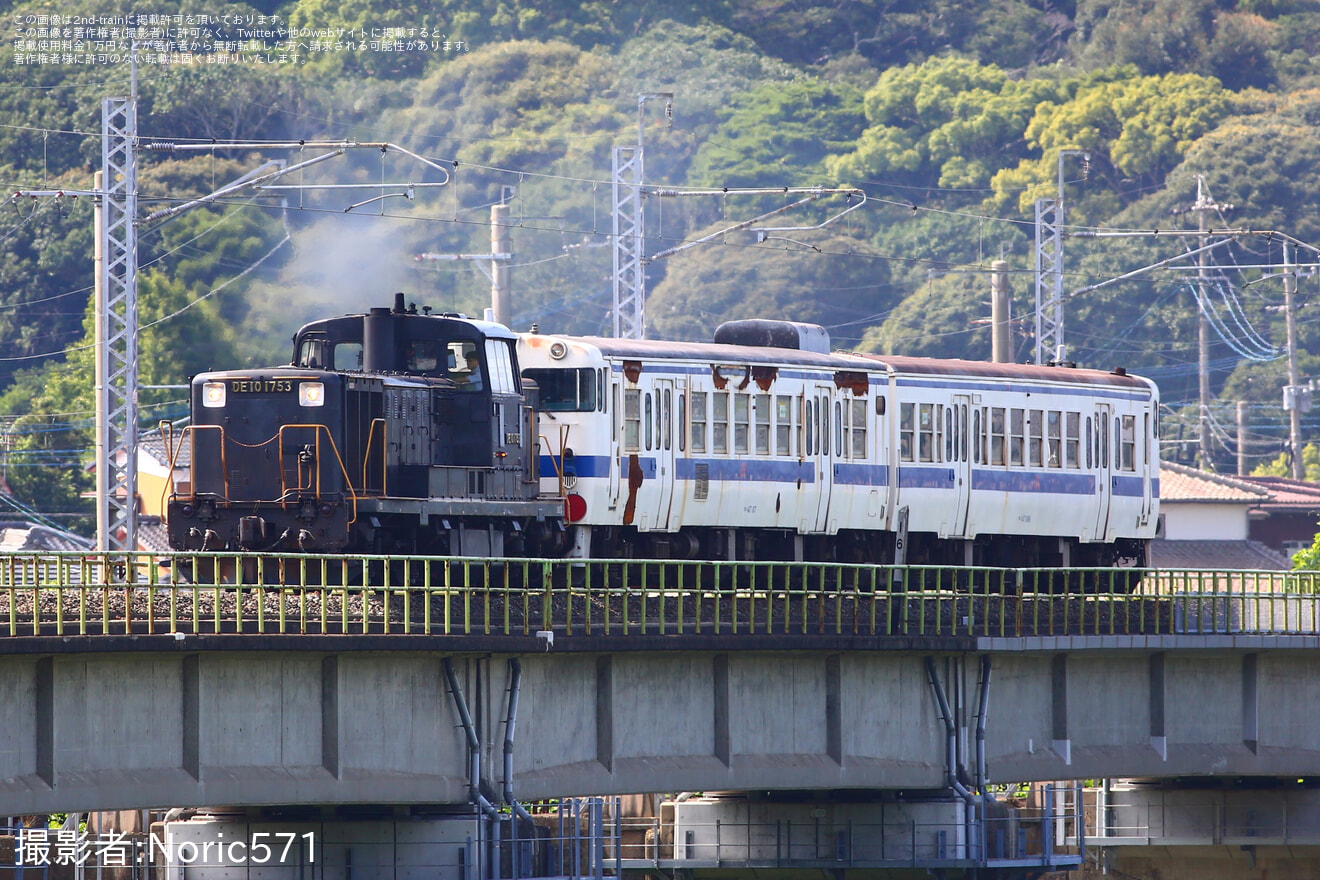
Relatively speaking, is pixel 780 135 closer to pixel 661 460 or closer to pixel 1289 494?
pixel 1289 494

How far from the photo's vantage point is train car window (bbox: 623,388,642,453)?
3553 cm

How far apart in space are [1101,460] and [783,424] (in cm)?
934

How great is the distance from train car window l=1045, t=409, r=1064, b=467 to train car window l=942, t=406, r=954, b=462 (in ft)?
9.75

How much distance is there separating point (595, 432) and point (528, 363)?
1.78m

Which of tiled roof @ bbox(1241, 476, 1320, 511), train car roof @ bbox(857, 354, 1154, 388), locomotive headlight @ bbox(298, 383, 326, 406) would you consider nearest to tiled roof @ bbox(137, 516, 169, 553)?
train car roof @ bbox(857, 354, 1154, 388)

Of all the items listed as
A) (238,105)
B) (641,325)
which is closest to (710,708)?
(641,325)

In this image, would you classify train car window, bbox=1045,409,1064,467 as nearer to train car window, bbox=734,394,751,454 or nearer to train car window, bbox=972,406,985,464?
train car window, bbox=972,406,985,464

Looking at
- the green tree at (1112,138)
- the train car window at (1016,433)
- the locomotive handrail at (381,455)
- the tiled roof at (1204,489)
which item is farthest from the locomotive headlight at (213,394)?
the green tree at (1112,138)

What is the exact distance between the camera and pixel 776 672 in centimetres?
3203

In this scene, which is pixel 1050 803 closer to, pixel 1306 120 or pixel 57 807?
pixel 57 807

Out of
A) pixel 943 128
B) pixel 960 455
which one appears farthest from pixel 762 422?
pixel 943 128

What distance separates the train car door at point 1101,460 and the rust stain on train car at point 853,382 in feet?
21.9

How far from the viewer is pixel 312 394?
3084 cm

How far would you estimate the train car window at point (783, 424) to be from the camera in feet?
125
